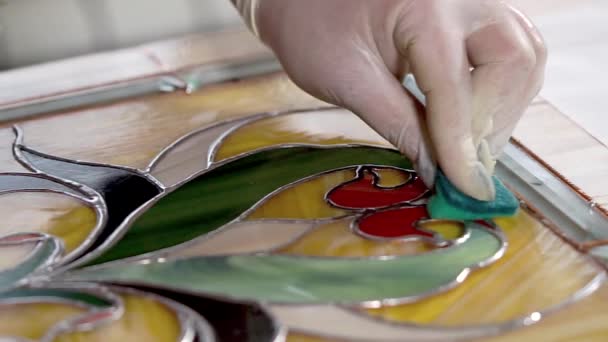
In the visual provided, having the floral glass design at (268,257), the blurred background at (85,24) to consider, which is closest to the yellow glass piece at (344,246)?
the floral glass design at (268,257)

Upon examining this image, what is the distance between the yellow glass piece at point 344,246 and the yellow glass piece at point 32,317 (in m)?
0.17

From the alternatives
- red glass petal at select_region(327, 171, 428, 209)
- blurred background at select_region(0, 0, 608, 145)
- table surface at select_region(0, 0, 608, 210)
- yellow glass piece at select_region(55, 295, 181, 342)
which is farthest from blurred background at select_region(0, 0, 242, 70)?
yellow glass piece at select_region(55, 295, 181, 342)

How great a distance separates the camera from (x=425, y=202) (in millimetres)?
665

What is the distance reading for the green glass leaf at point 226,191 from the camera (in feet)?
2.08

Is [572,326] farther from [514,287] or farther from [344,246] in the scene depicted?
[344,246]

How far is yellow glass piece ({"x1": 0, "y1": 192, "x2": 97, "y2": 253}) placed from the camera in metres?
0.66

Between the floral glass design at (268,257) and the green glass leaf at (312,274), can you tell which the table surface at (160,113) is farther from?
the green glass leaf at (312,274)

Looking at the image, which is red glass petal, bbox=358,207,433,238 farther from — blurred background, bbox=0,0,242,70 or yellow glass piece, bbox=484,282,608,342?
blurred background, bbox=0,0,242,70

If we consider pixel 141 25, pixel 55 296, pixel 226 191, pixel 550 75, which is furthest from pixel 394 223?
pixel 141 25

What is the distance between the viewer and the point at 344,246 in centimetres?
61

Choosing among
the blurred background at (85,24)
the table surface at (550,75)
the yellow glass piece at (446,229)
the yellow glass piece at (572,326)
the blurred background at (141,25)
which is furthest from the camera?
the blurred background at (85,24)

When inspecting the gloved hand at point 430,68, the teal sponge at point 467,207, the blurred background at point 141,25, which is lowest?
the blurred background at point 141,25

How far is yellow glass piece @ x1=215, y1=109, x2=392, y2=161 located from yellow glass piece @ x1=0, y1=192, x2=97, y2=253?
0.50 feet

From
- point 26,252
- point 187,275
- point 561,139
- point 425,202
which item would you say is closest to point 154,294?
point 187,275
